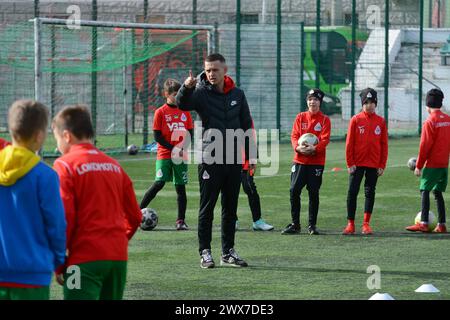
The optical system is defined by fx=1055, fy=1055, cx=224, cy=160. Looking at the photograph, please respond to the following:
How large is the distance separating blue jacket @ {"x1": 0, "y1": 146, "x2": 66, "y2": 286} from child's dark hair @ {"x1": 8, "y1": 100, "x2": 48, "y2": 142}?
0.30ft

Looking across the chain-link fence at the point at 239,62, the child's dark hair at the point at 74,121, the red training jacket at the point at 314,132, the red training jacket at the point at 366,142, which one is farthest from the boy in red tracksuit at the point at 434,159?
the chain-link fence at the point at 239,62

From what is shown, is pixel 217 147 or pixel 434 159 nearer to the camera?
pixel 217 147

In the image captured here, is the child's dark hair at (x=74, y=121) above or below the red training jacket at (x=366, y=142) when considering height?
above

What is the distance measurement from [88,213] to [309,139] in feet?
22.9

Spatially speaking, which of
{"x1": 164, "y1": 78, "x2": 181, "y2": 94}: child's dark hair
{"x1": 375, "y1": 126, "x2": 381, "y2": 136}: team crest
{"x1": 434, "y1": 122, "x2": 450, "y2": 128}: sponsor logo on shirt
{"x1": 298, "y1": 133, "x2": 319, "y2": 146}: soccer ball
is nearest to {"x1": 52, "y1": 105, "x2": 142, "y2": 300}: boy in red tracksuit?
{"x1": 298, "y1": 133, "x2": 319, "y2": 146}: soccer ball

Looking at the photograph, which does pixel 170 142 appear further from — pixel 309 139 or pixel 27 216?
pixel 27 216

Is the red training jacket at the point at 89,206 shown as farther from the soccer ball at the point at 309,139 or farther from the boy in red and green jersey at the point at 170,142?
the boy in red and green jersey at the point at 170,142

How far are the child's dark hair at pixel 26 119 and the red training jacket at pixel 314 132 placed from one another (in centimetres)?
725

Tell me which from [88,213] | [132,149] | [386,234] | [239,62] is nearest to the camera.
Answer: [88,213]

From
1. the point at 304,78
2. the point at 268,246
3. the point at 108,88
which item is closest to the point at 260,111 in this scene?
the point at 304,78

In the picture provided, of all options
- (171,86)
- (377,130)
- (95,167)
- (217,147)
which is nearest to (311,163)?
(377,130)

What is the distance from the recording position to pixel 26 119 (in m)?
6.22

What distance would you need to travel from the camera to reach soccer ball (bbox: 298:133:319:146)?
43.3 feet

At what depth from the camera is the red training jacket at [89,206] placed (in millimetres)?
6488
